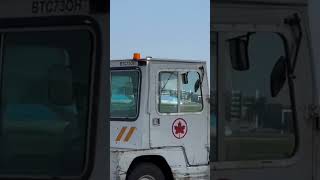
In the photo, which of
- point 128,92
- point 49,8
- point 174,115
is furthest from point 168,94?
point 49,8

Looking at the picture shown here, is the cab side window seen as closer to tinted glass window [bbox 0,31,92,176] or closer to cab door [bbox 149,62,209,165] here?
cab door [bbox 149,62,209,165]

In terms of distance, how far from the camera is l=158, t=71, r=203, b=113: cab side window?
5816 mm

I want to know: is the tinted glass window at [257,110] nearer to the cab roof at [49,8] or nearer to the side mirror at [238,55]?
the side mirror at [238,55]

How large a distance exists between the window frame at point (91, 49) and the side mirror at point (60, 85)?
90 millimetres

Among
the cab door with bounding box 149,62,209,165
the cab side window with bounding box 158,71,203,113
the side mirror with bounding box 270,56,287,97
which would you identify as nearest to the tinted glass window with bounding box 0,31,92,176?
the side mirror with bounding box 270,56,287,97

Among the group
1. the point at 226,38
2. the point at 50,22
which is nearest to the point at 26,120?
the point at 50,22

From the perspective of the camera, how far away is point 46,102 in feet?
7.28

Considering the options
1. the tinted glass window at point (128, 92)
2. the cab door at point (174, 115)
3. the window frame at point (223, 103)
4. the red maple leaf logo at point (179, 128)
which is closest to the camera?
the window frame at point (223, 103)

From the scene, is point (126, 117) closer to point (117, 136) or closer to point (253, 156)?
point (117, 136)

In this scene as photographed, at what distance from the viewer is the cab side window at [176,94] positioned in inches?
229

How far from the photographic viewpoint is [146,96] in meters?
6.16

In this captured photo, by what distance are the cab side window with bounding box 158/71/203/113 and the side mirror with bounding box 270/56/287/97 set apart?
3.50m

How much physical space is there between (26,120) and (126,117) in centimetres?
376

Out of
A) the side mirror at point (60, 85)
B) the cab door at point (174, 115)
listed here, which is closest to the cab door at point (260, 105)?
the side mirror at point (60, 85)
